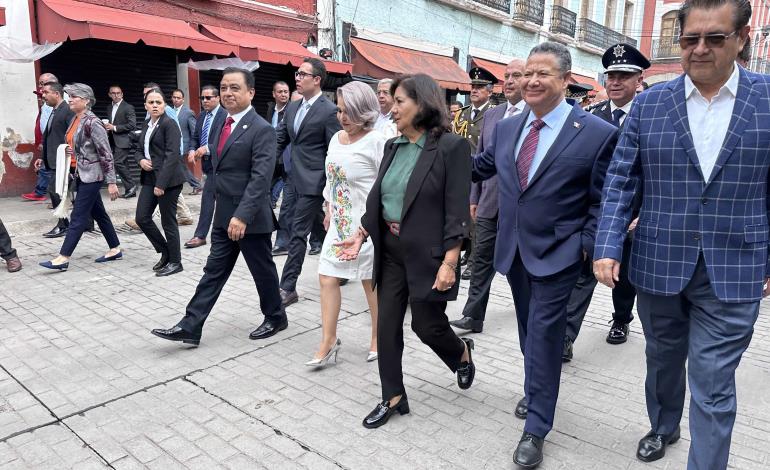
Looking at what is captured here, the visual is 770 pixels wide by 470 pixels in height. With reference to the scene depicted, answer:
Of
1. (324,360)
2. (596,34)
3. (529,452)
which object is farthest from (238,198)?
(596,34)

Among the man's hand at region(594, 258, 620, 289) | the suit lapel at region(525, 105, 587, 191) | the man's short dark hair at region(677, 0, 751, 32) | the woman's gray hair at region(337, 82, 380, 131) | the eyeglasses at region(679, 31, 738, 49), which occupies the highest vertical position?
the man's short dark hair at region(677, 0, 751, 32)

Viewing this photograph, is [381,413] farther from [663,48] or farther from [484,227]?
[663,48]

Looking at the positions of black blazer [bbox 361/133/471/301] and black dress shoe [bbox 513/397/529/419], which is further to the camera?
black dress shoe [bbox 513/397/529/419]

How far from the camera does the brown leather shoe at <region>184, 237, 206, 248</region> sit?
24.6 feet

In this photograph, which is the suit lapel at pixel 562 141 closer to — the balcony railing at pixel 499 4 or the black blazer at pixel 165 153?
the black blazer at pixel 165 153

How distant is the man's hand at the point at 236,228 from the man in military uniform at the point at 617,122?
2252 mm

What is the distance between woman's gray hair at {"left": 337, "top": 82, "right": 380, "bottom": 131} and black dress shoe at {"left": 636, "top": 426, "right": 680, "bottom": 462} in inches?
93.2

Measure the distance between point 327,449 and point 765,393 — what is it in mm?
2721

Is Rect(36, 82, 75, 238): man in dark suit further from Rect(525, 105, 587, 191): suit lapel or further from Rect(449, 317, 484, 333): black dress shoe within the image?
Rect(525, 105, 587, 191): suit lapel

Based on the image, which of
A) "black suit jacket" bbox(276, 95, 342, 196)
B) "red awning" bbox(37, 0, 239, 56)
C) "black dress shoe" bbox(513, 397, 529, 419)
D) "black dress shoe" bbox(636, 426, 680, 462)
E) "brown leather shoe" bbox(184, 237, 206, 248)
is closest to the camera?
"black dress shoe" bbox(636, 426, 680, 462)

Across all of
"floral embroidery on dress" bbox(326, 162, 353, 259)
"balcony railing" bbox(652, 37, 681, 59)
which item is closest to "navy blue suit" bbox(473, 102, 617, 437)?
"floral embroidery on dress" bbox(326, 162, 353, 259)

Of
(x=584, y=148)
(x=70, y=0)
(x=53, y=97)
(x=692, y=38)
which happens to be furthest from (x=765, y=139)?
(x=70, y=0)

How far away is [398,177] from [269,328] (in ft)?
6.46

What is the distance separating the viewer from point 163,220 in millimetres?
6336
